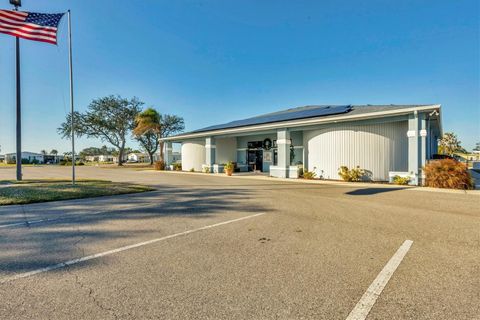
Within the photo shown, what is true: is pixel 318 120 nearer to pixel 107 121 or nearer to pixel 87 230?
pixel 87 230

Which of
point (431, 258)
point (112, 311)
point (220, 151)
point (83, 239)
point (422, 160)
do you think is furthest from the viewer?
point (220, 151)

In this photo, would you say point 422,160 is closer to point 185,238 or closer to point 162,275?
point 185,238

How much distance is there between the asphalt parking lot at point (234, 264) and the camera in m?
2.33

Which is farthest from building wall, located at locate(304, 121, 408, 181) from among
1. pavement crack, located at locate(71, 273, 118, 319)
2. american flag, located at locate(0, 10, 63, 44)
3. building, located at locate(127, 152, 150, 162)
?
building, located at locate(127, 152, 150, 162)

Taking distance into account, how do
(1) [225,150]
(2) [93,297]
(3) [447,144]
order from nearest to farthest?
(2) [93,297] < (1) [225,150] < (3) [447,144]

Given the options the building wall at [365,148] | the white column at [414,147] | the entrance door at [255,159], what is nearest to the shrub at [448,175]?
the white column at [414,147]

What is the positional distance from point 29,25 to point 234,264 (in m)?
13.0

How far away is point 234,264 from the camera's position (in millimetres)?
3281

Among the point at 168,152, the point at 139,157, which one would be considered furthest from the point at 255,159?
the point at 139,157

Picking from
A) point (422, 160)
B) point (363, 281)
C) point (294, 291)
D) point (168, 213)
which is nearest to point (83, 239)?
point (168, 213)

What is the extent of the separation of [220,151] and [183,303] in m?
22.7

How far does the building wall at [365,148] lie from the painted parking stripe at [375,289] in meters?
11.9

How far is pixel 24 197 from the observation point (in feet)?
26.3

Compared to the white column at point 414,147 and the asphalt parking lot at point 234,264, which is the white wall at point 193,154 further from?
the asphalt parking lot at point 234,264
